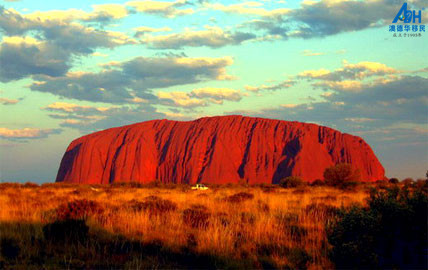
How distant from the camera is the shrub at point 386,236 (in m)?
5.87

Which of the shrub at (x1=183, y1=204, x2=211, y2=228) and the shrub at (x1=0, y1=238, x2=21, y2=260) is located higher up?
A: the shrub at (x1=183, y1=204, x2=211, y2=228)

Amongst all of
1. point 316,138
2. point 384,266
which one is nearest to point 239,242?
point 384,266

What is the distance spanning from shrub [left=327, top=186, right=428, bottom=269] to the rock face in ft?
234

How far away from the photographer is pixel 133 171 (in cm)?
8594

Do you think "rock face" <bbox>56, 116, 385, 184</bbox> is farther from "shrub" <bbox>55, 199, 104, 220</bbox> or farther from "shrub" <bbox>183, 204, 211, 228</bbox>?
"shrub" <bbox>183, 204, 211, 228</bbox>

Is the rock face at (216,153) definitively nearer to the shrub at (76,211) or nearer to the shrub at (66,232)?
the shrub at (76,211)

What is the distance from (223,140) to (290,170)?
17496mm

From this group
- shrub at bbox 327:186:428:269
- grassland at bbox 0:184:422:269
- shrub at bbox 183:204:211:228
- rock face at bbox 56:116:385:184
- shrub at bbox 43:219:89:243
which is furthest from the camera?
rock face at bbox 56:116:385:184

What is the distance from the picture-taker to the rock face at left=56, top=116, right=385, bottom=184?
80.6 m

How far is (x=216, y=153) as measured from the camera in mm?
83375

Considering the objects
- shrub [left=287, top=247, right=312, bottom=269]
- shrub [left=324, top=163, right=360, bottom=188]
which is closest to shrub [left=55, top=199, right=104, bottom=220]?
shrub [left=287, top=247, right=312, bottom=269]

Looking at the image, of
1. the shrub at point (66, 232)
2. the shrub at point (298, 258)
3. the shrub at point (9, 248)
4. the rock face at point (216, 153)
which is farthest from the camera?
the rock face at point (216, 153)

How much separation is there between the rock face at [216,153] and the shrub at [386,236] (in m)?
71.5

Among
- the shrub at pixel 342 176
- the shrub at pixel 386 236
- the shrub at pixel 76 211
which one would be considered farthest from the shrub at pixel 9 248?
the shrub at pixel 342 176
